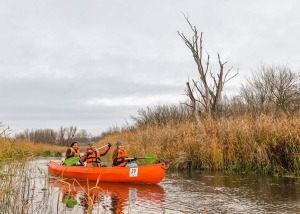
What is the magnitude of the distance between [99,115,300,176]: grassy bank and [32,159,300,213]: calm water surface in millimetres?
792

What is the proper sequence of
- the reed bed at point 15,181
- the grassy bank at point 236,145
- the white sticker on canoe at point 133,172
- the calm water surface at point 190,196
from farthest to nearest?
the grassy bank at point 236,145 < the white sticker on canoe at point 133,172 < the calm water surface at point 190,196 < the reed bed at point 15,181

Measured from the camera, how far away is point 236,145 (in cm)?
1055

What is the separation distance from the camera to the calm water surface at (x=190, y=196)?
19.0 feet

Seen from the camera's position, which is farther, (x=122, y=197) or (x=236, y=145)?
(x=236, y=145)

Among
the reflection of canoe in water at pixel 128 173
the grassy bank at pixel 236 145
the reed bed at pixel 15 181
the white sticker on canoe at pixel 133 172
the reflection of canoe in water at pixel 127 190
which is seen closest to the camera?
the reed bed at pixel 15 181

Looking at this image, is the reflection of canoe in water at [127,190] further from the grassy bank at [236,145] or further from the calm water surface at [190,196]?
the grassy bank at [236,145]

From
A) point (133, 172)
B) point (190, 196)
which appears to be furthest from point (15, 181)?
point (133, 172)

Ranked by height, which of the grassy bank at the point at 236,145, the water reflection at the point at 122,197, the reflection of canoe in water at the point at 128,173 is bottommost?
the water reflection at the point at 122,197

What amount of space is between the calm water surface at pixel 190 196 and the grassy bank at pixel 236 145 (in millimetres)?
792

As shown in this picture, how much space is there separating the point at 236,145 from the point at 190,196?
4.20 metres

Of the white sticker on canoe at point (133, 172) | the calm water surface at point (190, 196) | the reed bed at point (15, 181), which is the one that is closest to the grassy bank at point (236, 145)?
the calm water surface at point (190, 196)

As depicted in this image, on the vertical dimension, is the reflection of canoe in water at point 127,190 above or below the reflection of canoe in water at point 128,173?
below

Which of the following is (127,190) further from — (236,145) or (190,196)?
(236,145)

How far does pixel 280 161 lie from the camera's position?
31.8ft
